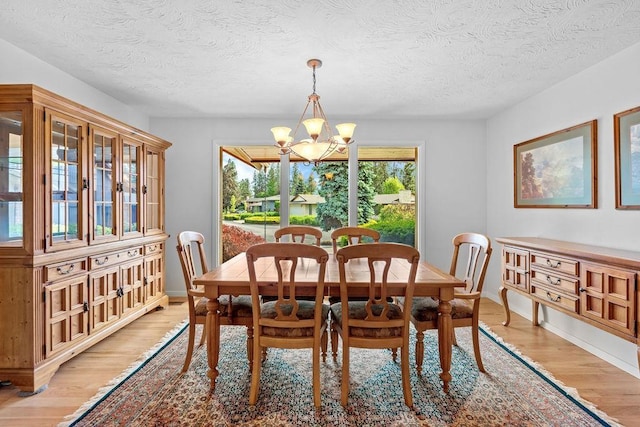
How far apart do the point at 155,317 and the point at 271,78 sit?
2792mm

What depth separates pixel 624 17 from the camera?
215 centimetres

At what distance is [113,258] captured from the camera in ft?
10.0

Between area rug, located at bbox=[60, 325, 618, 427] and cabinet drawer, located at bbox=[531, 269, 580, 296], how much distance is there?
0.62 m

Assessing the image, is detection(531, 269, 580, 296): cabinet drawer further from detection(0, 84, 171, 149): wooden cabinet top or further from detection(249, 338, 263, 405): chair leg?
detection(0, 84, 171, 149): wooden cabinet top

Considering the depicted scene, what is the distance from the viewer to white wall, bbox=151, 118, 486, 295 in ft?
14.9

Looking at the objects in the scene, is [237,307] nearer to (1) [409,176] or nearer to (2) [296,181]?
(2) [296,181]

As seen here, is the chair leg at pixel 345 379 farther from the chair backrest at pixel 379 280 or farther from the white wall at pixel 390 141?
the white wall at pixel 390 141

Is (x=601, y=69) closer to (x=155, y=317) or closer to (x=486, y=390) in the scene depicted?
(x=486, y=390)

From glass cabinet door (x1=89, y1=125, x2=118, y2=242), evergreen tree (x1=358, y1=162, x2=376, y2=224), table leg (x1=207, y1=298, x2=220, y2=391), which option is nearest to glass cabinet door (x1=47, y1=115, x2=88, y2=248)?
glass cabinet door (x1=89, y1=125, x2=118, y2=242)

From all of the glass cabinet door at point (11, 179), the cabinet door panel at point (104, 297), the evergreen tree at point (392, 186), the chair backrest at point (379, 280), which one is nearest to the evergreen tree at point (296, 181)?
the evergreen tree at point (392, 186)

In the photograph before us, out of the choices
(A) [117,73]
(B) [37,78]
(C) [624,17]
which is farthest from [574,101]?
(B) [37,78]

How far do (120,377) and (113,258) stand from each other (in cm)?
109

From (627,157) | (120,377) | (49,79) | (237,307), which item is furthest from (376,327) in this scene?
(49,79)

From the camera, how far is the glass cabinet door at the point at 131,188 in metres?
3.32
